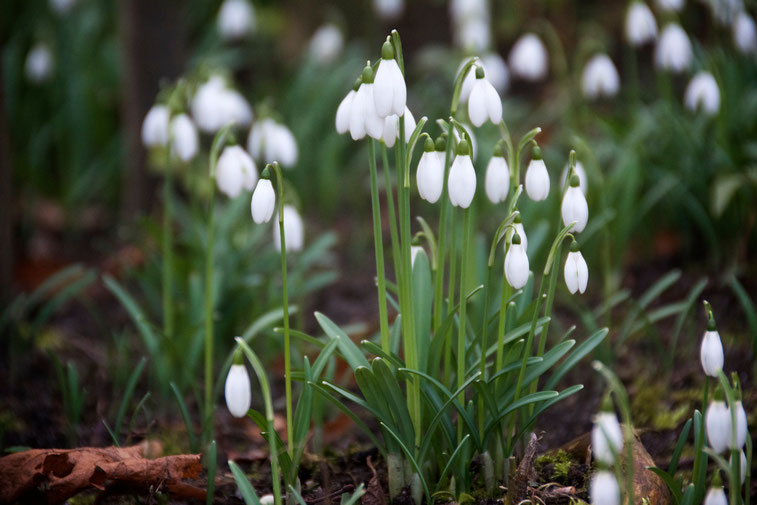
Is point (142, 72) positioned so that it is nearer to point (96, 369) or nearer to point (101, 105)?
point (101, 105)

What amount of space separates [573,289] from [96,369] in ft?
6.58

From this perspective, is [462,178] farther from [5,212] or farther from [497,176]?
[5,212]

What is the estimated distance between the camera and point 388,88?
154 cm

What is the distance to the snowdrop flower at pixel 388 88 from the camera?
5.04 feet

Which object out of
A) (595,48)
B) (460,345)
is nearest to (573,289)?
(460,345)

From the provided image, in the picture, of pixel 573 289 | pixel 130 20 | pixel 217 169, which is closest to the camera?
pixel 573 289

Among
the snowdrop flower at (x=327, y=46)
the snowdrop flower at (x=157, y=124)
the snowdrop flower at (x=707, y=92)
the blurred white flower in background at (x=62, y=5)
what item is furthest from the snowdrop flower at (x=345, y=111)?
the blurred white flower in background at (x=62, y=5)

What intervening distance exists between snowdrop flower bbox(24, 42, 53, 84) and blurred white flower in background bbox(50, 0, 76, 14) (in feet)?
1.61

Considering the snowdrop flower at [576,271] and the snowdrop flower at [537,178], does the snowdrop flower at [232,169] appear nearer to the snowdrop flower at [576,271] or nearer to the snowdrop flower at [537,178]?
the snowdrop flower at [537,178]

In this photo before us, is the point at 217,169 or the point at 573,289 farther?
the point at 217,169

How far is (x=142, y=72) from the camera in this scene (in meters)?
3.88

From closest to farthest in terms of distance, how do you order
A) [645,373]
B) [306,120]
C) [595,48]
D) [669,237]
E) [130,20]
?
[645,373], [595,48], [669,237], [130,20], [306,120]

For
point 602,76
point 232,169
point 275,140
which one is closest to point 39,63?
point 275,140

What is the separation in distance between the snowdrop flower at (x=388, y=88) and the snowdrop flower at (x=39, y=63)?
3424 mm
